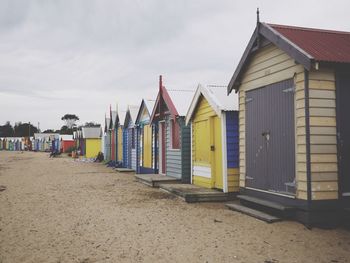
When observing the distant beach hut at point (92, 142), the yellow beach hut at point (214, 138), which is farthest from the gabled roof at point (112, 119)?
the yellow beach hut at point (214, 138)

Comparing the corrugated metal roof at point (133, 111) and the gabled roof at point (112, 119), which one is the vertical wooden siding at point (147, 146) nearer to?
the corrugated metal roof at point (133, 111)

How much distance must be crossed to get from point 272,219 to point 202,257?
247cm

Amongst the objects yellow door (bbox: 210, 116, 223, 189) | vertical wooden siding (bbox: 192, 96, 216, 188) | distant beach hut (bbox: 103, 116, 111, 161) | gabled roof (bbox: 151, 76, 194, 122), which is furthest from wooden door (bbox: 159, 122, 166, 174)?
distant beach hut (bbox: 103, 116, 111, 161)

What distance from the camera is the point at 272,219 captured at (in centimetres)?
713

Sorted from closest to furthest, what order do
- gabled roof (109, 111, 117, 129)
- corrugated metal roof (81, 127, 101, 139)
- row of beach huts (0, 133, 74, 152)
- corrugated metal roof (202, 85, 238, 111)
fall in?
corrugated metal roof (202, 85, 238, 111)
gabled roof (109, 111, 117, 129)
corrugated metal roof (81, 127, 101, 139)
row of beach huts (0, 133, 74, 152)

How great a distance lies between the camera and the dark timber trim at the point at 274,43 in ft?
22.1

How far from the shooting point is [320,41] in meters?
7.71

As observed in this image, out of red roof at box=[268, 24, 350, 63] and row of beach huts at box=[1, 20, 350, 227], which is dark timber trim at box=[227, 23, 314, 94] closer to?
row of beach huts at box=[1, 20, 350, 227]

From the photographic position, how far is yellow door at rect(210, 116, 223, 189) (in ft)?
35.1

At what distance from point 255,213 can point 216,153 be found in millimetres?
3456

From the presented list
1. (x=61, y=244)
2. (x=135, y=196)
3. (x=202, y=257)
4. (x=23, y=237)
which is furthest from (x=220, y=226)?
(x=135, y=196)

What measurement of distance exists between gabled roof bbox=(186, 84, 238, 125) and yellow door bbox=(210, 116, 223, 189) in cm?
57

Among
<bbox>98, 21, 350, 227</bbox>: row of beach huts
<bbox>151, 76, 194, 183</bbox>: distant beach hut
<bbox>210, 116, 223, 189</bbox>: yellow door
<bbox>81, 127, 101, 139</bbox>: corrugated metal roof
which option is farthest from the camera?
<bbox>81, 127, 101, 139</bbox>: corrugated metal roof

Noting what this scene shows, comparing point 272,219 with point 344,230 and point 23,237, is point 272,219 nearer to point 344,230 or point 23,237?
point 344,230
